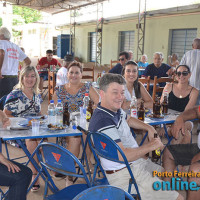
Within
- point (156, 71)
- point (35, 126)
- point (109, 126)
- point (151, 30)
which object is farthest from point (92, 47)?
point (109, 126)

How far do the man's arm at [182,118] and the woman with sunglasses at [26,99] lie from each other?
59.7 inches

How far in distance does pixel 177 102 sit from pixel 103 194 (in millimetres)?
2447

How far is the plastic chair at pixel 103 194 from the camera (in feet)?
3.81

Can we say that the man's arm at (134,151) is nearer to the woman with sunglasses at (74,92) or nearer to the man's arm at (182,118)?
the man's arm at (182,118)

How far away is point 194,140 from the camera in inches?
172

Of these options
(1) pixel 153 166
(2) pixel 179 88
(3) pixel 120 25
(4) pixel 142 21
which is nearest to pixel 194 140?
(2) pixel 179 88

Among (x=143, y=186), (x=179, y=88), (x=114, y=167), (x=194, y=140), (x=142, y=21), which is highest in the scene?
(x=142, y=21)

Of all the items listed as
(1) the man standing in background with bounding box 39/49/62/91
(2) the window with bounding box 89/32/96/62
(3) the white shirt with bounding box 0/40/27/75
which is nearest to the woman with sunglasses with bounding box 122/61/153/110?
(3) the white shirt with bounding box 0/40/27/75

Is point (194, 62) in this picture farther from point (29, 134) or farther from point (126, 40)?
point (126, 40)

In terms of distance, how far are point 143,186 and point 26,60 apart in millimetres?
3514

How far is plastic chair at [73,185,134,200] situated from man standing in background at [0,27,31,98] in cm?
346

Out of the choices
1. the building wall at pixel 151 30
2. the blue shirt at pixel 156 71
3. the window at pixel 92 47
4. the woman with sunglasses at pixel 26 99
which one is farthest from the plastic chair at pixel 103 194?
the window at pixel 92 47

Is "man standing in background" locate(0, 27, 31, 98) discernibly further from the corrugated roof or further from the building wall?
the corrugated roof

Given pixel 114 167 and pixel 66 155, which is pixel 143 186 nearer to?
pixel 114 167
